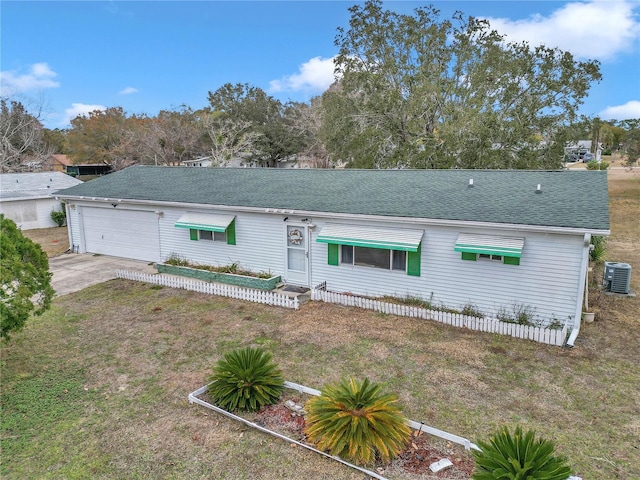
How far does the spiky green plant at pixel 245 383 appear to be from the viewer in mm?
6363

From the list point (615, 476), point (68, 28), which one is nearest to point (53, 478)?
point (615, 476)

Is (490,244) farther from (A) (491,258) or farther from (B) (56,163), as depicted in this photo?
(B) (56,163)

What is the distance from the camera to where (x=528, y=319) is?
9633mm

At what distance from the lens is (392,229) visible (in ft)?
35.8

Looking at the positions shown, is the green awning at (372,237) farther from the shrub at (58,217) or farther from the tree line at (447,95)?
the shrub at (58,217)

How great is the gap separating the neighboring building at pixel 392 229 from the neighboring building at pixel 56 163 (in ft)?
113

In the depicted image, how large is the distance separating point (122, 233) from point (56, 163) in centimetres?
5597

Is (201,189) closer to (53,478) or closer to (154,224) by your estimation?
(154,224)

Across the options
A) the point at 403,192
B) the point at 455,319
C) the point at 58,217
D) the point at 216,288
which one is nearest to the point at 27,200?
the point at 58,217

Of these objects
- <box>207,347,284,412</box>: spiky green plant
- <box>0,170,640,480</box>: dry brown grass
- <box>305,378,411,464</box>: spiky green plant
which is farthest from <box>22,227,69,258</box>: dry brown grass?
<box>305,378,411,464</box>: spiky green plant

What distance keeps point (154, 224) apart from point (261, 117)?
38185 millimetres

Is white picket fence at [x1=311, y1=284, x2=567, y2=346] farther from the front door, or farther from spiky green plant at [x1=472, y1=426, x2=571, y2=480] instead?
spiky green plant at [x1=472, y1=426, x2=571, y2=480]

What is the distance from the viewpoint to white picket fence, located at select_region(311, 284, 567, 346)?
8789mm

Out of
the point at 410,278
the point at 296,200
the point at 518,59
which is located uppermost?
the point at 518,59
